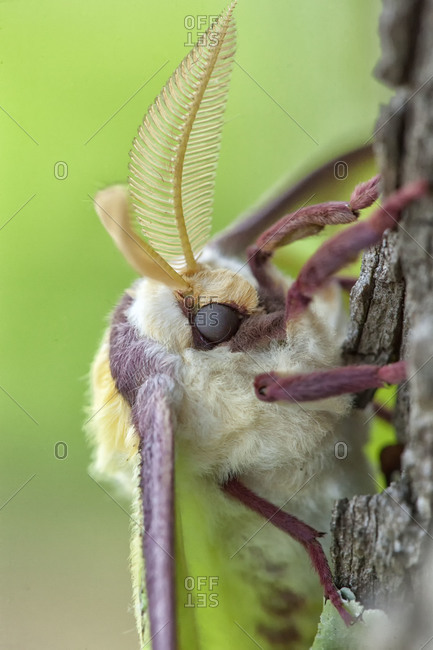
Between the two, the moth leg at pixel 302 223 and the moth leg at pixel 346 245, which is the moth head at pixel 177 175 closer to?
the moth leg at pixel 302 223

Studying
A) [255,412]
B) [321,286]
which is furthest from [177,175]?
[255,412]

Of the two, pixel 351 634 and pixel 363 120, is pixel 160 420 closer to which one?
pixel 351 634

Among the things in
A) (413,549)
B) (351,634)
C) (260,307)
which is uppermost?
(260,307)

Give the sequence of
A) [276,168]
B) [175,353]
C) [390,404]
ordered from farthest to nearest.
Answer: [276,168] → [390,404] → [175,353]

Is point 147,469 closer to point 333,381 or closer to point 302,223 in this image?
point 333,381

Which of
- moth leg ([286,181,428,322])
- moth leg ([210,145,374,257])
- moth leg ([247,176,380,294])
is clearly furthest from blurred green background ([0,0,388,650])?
moth leg ([286,181,428,322])

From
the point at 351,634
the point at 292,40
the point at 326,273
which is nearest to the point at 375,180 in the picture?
the point at 326,273

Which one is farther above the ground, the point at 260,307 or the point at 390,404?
the point at 260,307

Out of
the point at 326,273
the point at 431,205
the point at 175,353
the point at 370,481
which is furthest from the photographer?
the point at 370,481
